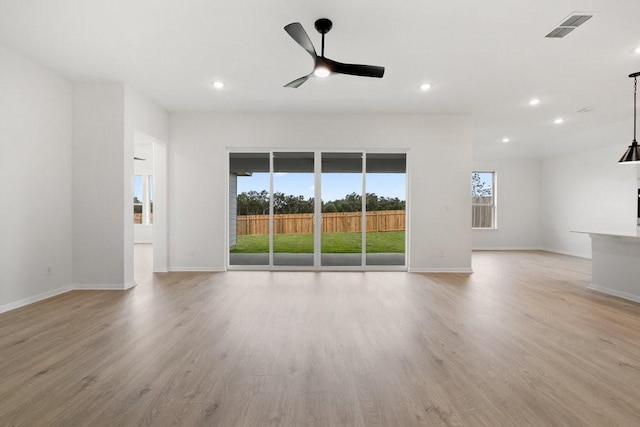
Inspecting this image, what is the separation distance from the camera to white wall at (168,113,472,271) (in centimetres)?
596

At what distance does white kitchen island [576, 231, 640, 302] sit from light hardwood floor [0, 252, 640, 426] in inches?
10.2

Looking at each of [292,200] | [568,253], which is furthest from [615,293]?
[292,200]

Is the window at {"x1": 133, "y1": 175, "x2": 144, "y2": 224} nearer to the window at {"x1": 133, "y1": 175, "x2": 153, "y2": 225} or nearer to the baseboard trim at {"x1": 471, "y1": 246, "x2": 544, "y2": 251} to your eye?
the window at {"x1": 133, "y1": 175, "x2": 153, "y2": 225}

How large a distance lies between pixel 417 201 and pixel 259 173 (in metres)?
3.04

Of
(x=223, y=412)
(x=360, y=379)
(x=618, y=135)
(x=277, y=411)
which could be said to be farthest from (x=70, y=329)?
(x=618, y=135)

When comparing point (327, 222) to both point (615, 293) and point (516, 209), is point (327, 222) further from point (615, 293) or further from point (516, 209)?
point (516, 209)

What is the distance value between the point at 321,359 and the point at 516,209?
29.8 feet

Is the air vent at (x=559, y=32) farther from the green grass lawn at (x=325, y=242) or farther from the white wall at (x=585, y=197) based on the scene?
the white wall at (x=585, y=197)

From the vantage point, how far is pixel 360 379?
216cm

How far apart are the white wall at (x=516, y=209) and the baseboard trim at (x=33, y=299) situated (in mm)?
9419

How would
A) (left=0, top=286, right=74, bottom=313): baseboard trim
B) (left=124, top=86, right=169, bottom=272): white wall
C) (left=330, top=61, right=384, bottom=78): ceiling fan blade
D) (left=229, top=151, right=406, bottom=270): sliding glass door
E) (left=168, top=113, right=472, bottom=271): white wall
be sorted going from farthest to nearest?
(left=229, top=151, right=406, bottom=270): sliding glass door
(left=168, top=113, right=472, bottom=271): white wall
(left=124, top=86, right=169, bottom=272): white wall
(left=0, top=286, right=74, bottom=313): baseboard trim
(left=330, top=61, right=384, bottom=78): ceiling fan blade

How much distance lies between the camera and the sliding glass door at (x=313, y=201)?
6168 millimetres

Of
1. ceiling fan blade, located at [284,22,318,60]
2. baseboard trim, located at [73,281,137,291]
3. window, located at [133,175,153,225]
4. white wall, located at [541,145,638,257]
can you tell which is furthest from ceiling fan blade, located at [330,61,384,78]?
window, located at [133,175,153,225]

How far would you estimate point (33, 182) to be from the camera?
3975 millimetres
